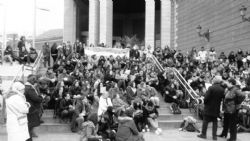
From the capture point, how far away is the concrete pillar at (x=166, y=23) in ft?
120

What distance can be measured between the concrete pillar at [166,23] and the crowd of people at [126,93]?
1406cm

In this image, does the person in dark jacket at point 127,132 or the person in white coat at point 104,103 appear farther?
the person in white coat at point 104,103

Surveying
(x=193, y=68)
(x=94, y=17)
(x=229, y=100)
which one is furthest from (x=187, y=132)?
(x=94, y=17)

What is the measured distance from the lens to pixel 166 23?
36.8m

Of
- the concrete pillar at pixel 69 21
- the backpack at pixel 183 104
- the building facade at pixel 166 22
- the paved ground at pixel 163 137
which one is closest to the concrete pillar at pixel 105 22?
the building facade at pixel 166 22

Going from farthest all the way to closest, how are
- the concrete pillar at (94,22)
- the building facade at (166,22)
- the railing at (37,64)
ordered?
the concrete pillar at (94,22), the building facade at (166,22), the railing at (37,64)

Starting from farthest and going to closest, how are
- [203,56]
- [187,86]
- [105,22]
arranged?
[105,22] → [203,56] → [187,86]

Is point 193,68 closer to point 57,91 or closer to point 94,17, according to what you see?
point 57,91

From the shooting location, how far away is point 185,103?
15445 mm

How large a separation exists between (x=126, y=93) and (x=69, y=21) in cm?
2975

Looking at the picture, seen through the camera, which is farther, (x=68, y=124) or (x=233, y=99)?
(x=68, y=124)

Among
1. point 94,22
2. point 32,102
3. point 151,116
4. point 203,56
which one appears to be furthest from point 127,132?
point 94,22

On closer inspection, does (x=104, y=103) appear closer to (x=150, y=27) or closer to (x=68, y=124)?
(x=68, y=124)

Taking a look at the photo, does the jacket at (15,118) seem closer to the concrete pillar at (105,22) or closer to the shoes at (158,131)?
the shoes at (158,131)
